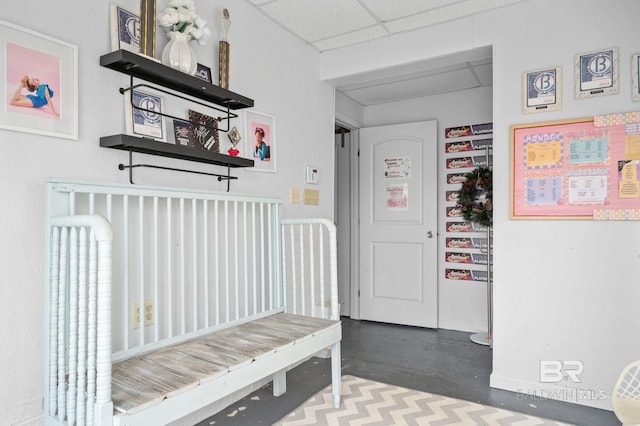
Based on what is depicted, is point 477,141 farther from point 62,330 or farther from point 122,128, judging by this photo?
point 62,330

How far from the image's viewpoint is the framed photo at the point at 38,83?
4.43 feet

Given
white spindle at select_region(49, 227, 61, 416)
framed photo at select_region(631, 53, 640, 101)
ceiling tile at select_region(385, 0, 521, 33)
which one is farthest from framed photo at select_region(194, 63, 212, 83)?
framed photo at select_region(631, 53, 640, 101)

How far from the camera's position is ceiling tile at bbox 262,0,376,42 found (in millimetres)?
2428

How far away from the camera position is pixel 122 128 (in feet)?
5.66

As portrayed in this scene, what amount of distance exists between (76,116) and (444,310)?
11.1 feet

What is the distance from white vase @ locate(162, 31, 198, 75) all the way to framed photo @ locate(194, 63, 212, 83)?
16cm

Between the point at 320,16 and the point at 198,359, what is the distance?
213cm

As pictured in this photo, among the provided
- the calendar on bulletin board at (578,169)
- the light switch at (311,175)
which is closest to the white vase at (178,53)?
the light switch at (311,175)

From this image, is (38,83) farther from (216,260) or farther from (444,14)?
(444,14)

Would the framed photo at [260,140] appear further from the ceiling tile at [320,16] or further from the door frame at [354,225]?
the door frame at [354,225]

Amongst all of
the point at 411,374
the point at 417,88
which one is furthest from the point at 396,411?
the point at 417,88

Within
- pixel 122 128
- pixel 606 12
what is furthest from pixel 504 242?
pixel 122 128

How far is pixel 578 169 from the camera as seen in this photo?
2.28m

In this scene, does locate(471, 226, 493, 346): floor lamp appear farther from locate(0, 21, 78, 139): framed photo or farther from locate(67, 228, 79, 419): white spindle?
locate(0, 21, 78, 139): framed photo
